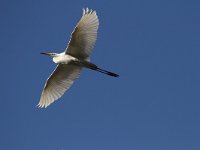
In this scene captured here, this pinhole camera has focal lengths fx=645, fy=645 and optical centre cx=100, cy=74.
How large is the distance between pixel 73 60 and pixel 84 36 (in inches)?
38.6

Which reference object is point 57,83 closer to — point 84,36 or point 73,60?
point 73,60

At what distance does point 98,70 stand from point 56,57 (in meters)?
1.59

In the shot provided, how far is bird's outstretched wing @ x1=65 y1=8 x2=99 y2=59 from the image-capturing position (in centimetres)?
2211

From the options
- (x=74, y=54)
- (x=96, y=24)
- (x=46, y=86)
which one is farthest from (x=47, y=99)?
(x=96, y=24)

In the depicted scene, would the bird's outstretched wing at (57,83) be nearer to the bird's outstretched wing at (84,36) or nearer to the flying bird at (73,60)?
the flying bird at (73,60)

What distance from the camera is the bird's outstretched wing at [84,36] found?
22.1 m

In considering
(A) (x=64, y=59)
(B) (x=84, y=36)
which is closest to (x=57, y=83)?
(A) (x=64, y=59)

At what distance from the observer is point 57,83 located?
79.7ft

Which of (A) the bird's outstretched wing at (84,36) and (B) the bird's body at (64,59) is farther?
(B) the bird's body at (64,59)

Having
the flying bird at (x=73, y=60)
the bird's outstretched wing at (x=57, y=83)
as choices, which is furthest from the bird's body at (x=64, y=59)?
the bird's outstretched wing at (x=57, y=83)

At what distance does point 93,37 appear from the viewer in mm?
22625

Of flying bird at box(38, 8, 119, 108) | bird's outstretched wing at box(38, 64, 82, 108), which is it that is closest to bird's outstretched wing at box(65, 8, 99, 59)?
flying bird at box(38, 8, 119, 108)

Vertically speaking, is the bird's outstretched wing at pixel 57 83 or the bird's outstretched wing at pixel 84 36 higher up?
the bird's outstretched wing at pixel 84 36

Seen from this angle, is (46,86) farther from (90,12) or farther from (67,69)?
(90,12)
